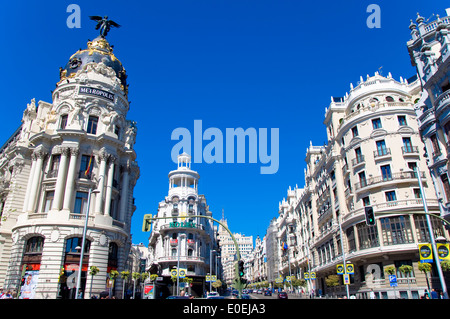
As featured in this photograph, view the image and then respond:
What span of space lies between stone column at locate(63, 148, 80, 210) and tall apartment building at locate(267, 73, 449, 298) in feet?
106

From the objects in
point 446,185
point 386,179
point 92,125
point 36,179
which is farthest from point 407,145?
point 36,179

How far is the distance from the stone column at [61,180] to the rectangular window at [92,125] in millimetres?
4012

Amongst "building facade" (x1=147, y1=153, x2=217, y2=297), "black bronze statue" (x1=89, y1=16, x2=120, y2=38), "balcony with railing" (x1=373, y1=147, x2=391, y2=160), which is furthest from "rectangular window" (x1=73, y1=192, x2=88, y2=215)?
"balcony with railing" (x1=373, y1=147, x2=391, y2=160)

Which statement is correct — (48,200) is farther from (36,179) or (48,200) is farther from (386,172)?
(386,172)

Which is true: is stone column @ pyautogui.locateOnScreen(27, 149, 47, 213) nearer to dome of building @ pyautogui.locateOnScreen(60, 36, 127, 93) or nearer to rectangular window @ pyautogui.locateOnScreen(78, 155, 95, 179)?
rectangular window @ pyautogui.locateOnScreen(78, 155, 95, 179)

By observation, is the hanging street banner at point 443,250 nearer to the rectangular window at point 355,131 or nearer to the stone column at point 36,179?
the rectangular window at point 355,131

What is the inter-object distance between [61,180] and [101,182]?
171 inches

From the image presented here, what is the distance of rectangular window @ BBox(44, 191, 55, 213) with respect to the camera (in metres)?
37.7

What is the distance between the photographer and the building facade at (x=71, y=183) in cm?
3456

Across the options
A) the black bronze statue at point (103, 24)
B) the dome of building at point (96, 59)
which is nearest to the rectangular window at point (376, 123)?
the dome of building at point (96, 59)
